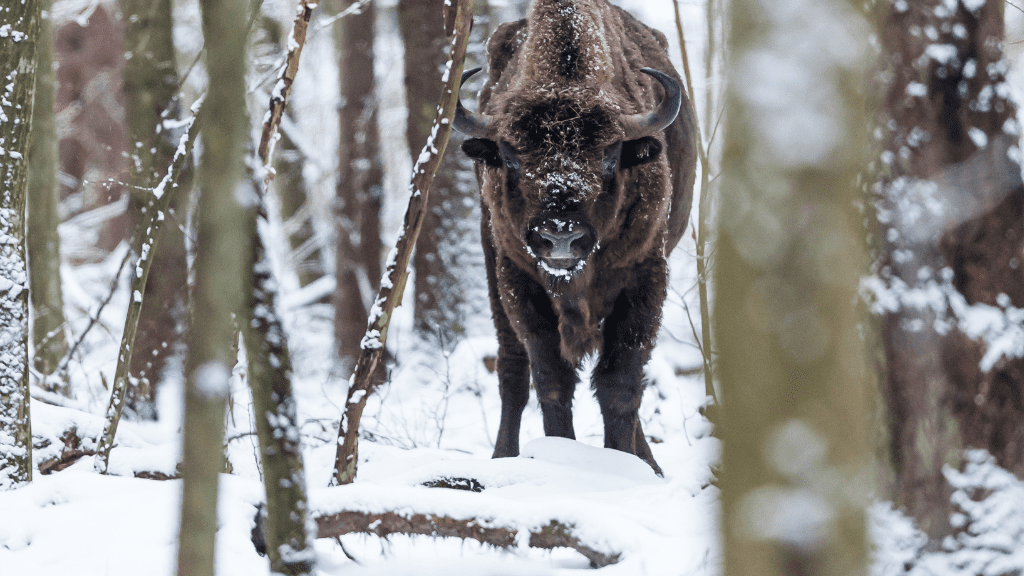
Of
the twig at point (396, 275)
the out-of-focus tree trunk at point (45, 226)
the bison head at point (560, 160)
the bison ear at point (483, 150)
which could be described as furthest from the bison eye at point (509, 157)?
the out-of-focus tree trunk at point (45, 226)

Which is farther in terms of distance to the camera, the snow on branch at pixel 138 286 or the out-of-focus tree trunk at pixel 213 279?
the snow on branch at pixel 138 286

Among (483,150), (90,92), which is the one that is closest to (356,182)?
(483,150)

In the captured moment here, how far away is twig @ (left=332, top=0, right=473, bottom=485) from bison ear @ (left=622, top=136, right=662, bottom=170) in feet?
4.41

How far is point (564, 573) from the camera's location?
2152 millimetres

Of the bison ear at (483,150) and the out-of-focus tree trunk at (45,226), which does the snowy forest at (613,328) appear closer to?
the bison ear at (483,150)

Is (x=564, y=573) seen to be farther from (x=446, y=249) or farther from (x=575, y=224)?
(x=446, y=249)

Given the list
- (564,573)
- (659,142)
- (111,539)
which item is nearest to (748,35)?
(564,573)

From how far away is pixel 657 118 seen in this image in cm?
473

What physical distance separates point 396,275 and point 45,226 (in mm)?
4556

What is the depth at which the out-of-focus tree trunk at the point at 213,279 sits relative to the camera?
4.54 feet

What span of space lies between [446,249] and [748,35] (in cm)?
691

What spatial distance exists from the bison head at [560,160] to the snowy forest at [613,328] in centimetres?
2

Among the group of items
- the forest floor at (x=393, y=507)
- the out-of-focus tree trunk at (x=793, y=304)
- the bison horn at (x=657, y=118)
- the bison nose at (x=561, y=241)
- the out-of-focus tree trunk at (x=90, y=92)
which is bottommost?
the forest floor at (x=393, y=507)

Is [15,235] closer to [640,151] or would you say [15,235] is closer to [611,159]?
[611,159]
